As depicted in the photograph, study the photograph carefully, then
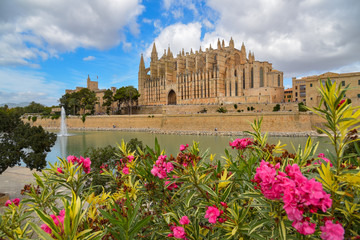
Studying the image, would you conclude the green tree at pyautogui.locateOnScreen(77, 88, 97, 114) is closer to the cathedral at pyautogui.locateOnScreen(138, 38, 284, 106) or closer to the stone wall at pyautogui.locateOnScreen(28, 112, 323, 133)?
the stone wall at pyautogui.locateOnScreen(28, 112, 323, 133)

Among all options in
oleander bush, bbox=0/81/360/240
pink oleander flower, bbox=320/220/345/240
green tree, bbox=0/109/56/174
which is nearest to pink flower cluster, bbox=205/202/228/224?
oleander bush, bbox=0/81/360/240

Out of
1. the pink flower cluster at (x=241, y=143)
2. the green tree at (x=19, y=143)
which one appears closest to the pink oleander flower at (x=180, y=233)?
the pink flower cluster at (x=241, y=143)

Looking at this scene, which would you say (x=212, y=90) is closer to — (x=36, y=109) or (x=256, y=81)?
(x=256, y=81)

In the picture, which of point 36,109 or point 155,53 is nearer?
point 155,53

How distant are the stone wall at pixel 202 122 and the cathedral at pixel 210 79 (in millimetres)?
8677

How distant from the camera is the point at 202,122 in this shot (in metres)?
34.2

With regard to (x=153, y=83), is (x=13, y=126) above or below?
below

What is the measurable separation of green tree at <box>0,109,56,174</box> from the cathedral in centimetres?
3544

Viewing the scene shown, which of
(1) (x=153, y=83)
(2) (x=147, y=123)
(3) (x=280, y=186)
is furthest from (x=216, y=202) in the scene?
(1) (x=153, y=83)

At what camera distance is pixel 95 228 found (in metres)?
1.87

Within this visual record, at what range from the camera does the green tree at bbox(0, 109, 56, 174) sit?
659cm

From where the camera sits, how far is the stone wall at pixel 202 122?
1117 inches

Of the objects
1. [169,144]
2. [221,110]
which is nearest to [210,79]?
[221,110]

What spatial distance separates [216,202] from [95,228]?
3.37 feet
